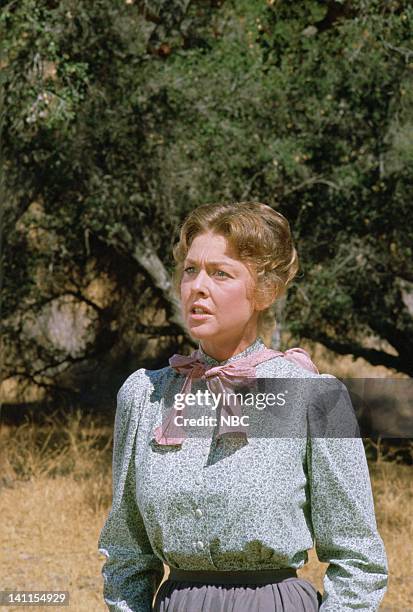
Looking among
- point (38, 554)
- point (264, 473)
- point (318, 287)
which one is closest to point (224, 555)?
point (264, 473)

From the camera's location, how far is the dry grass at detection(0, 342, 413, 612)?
4973mm

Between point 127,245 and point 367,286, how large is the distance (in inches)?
76.9

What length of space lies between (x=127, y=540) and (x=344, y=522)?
40cm

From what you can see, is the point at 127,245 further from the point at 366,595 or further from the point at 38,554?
the point at 366,595

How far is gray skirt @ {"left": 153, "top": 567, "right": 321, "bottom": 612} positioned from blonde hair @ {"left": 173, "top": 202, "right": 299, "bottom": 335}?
0.48 meters

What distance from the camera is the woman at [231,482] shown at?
1.53 m

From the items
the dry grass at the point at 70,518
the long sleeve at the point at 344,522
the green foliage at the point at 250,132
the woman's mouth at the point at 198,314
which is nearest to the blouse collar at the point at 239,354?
the woman's mouth at the point at 198,314

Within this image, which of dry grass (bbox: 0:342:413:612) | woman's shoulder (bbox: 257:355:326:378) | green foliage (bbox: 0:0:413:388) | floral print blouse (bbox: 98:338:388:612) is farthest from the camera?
green foliage (bbox: 0:0:413:388)

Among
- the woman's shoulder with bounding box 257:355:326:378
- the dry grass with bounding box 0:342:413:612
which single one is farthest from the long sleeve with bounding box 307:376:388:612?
the dry grass with bounding box 0:342:413:612

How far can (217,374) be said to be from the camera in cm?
165

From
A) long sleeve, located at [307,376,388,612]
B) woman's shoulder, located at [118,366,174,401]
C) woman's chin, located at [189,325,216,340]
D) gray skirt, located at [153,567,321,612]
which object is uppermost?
woman's chin, located at [189,325,216,340]

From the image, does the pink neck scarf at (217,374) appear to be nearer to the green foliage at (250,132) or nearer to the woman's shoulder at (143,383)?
the woman's shoulder at (143,383)

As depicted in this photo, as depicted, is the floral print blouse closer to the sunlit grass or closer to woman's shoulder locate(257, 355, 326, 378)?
woman's shoulder locate(257, 355, 326, 378)

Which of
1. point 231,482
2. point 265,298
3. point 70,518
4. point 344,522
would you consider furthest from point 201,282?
point 70,518
